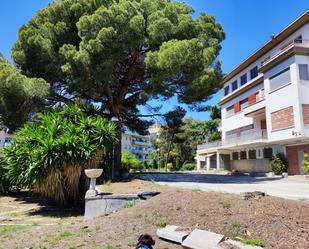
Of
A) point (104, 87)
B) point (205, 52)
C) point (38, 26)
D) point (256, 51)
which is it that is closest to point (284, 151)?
point (256, 51)

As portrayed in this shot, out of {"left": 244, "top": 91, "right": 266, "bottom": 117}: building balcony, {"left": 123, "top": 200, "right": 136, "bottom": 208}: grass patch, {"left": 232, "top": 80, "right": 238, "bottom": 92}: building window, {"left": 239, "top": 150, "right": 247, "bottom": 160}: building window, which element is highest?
{"left": 232, "top": 80, "right": 238, "bottom": 92}: building window

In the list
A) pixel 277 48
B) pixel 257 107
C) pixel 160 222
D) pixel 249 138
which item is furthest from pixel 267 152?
pixel 160 222

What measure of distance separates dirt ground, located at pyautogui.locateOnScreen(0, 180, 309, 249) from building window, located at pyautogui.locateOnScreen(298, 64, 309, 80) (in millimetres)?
19270

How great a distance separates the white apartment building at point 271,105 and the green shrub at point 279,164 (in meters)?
0.44

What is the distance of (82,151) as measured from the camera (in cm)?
1229

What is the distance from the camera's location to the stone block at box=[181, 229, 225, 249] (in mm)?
5226

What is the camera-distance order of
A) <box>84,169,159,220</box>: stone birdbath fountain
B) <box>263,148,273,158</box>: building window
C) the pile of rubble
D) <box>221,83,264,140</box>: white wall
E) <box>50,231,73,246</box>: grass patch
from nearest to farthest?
1. the pile of rubble
2. <box>50,231,73,246</box>: grass patch
3. <box>84,169,159,220</box>: stone birdbath fountain
4. <box>263,148,273,158</box>: building window
5. <box>221,83,264,140</box>: white wall

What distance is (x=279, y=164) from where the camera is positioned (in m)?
25.7

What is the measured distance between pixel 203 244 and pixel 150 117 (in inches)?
681

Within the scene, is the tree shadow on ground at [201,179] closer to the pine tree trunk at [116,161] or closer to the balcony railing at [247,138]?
the pine tree trunk at [116,161]

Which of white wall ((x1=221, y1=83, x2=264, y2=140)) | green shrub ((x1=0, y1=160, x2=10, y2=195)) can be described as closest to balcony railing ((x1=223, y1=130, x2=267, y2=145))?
white wall ((x1=221, y1=83, x2=264, y2=140))

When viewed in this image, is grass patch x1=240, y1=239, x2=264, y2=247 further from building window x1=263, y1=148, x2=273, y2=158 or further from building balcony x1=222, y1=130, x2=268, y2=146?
building window x1=263, y1=148, x2=273, y2=158

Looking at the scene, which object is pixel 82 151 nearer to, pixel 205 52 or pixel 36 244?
pixel 36 244

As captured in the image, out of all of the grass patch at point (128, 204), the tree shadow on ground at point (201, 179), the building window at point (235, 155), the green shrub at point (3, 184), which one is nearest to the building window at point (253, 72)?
the building window at point (235, 155)
